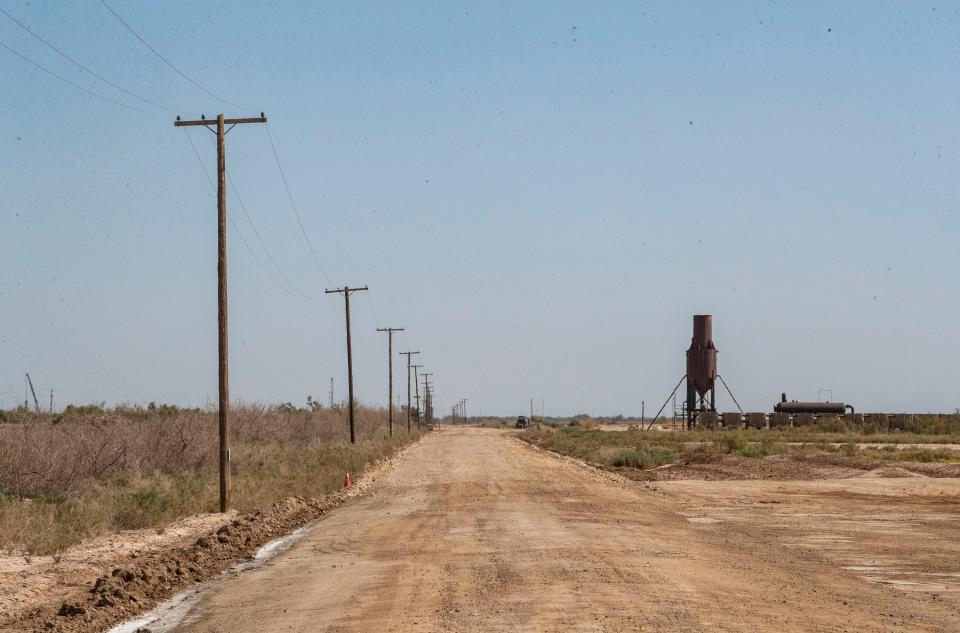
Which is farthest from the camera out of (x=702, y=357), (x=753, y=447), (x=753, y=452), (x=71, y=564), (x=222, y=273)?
(x=702, y=357)

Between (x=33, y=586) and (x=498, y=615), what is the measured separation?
22.0 feet

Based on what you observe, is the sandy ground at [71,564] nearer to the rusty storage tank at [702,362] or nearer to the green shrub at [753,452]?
the green shrub at [753,452]

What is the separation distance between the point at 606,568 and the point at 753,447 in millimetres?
40830

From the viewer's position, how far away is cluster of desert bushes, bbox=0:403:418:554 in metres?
20.3

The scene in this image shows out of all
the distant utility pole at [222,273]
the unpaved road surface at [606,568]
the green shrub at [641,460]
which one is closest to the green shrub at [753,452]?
the green shrub at [641,460]

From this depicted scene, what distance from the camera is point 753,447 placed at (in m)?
53.9

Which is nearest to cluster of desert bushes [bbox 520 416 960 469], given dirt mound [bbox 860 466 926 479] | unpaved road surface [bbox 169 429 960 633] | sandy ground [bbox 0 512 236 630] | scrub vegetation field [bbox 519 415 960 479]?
scrub vegetation field [bbox 519 415 960 479]

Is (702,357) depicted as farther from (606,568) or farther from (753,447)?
(606,568)

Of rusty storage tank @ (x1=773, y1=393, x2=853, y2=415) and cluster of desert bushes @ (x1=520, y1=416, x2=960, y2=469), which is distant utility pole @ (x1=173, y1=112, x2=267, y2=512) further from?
rusty storage tank @ (x1=773, y1=393, x2=853, y2=415)

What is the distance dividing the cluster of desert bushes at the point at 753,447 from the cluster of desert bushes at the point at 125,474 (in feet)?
39.2

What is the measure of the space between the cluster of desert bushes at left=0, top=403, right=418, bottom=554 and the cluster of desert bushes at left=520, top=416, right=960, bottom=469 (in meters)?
11.9

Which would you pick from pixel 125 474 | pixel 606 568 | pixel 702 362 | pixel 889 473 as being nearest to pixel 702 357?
pixel 702 362

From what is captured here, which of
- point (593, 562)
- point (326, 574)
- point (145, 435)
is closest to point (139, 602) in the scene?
point (326, 574)

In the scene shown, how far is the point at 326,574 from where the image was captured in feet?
50.0
